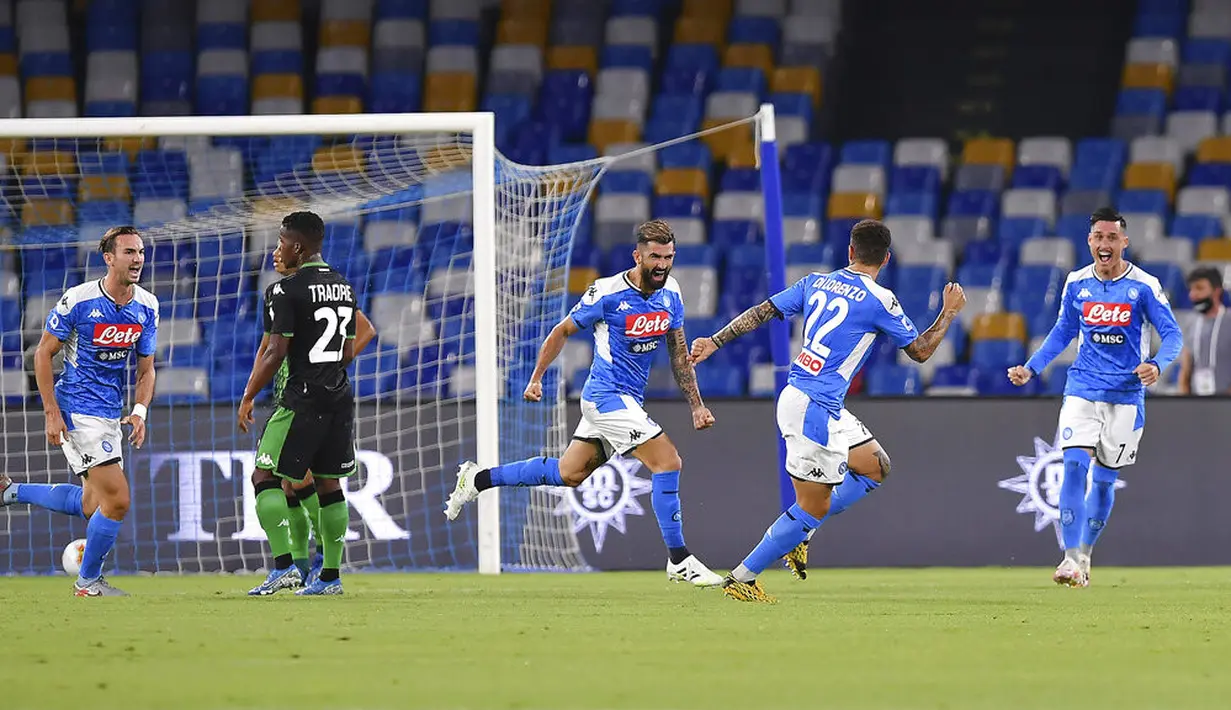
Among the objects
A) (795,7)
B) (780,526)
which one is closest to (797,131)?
(795,7)

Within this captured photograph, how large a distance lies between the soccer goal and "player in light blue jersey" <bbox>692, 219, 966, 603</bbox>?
91.1 inches

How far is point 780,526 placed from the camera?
8297 millimetres

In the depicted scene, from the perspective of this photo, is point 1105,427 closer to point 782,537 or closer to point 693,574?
point 693,574

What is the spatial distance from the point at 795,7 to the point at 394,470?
8.92m

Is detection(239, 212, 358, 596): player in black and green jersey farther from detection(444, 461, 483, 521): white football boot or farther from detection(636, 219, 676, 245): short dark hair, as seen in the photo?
detection(636, 219, 676, 245): short dark hair

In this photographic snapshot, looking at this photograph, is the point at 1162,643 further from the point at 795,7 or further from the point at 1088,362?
the point at 795,7

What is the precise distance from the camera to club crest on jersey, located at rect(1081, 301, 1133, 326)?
9906 mm

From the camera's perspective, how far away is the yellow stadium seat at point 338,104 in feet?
61.3

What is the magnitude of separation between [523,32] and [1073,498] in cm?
1095

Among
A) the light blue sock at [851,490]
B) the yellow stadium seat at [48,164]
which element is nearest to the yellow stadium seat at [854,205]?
the yellow stadium seat at [48,164]

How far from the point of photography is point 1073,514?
9.99 meters

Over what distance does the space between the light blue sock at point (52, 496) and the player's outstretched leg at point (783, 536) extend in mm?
3793

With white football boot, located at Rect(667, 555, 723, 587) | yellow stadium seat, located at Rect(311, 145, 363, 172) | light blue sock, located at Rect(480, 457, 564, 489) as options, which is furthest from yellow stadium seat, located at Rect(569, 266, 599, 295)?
white football boot, located at Rect(667, 555, 723, 587)

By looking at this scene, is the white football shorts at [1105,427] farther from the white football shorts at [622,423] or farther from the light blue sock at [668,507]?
the white football shorts at [622,423]
